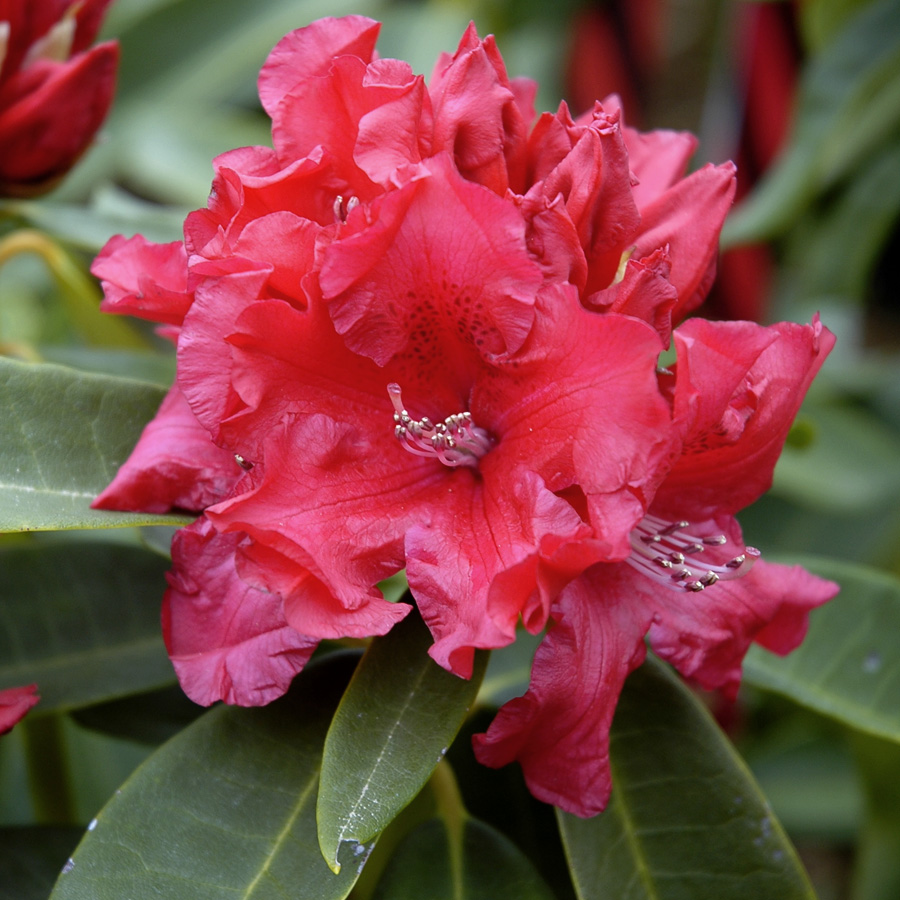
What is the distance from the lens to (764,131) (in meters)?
2.72

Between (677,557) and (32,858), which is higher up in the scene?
(677,557)

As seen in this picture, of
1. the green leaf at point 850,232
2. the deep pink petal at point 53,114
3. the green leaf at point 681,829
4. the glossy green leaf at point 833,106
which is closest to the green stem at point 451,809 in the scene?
the green leaf at point 681,829

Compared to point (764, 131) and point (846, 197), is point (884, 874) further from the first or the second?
point (764, 131)

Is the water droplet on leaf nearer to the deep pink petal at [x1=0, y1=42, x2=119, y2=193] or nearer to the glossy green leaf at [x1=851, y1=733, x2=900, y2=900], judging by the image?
the glossy green leaf at [x1=851, y1=733, x2=900, y2=900]

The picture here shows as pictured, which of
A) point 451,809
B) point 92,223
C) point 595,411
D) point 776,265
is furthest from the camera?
point 776,265

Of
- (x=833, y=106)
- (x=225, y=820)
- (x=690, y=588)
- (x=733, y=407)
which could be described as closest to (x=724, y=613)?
(x=690, y=588)

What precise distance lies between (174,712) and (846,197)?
5.35 ft

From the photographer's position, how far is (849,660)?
37.0 inches

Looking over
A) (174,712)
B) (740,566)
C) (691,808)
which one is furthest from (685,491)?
(174,712)

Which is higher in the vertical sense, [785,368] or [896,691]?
[785,368]

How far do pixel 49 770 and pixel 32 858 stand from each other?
136 mm

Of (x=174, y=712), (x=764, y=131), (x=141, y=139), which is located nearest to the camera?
(x=174, y=712)

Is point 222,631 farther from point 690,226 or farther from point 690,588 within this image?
point 690,226

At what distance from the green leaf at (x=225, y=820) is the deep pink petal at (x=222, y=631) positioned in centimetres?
8
